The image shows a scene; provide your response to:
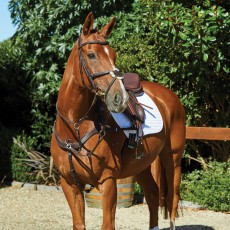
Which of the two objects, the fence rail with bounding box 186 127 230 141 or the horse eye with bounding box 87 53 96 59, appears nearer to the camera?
the horse eye with bounding box 87 53 96 59

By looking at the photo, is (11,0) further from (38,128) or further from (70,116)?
(70,116)

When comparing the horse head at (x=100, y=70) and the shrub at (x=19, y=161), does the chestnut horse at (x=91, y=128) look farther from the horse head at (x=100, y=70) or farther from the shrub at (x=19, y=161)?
the shrub at (x=19, y=161)

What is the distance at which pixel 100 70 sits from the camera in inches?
162

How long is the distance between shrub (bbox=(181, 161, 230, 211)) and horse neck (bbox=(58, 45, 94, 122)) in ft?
12.9

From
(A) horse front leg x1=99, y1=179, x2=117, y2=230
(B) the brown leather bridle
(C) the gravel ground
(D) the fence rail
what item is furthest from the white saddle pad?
(D) the fence rail

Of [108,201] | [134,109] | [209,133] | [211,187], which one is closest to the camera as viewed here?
[108,201]

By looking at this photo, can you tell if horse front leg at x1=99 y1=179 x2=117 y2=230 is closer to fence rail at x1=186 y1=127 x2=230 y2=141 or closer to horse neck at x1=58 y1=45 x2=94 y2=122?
horse neck at x1=58 y1=45 x2=94 y2=122

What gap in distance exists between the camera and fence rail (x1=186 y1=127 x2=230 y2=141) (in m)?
7.62

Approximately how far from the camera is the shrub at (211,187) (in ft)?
25.7

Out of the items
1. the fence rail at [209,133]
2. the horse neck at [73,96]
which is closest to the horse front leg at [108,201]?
the horse neck at [73,96]

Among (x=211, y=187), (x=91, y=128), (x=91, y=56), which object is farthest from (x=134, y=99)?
(x=211, y=187)

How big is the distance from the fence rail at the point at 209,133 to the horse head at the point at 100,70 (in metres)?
3.66

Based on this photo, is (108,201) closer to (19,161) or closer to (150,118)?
(150,118)

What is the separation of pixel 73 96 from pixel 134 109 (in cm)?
85
